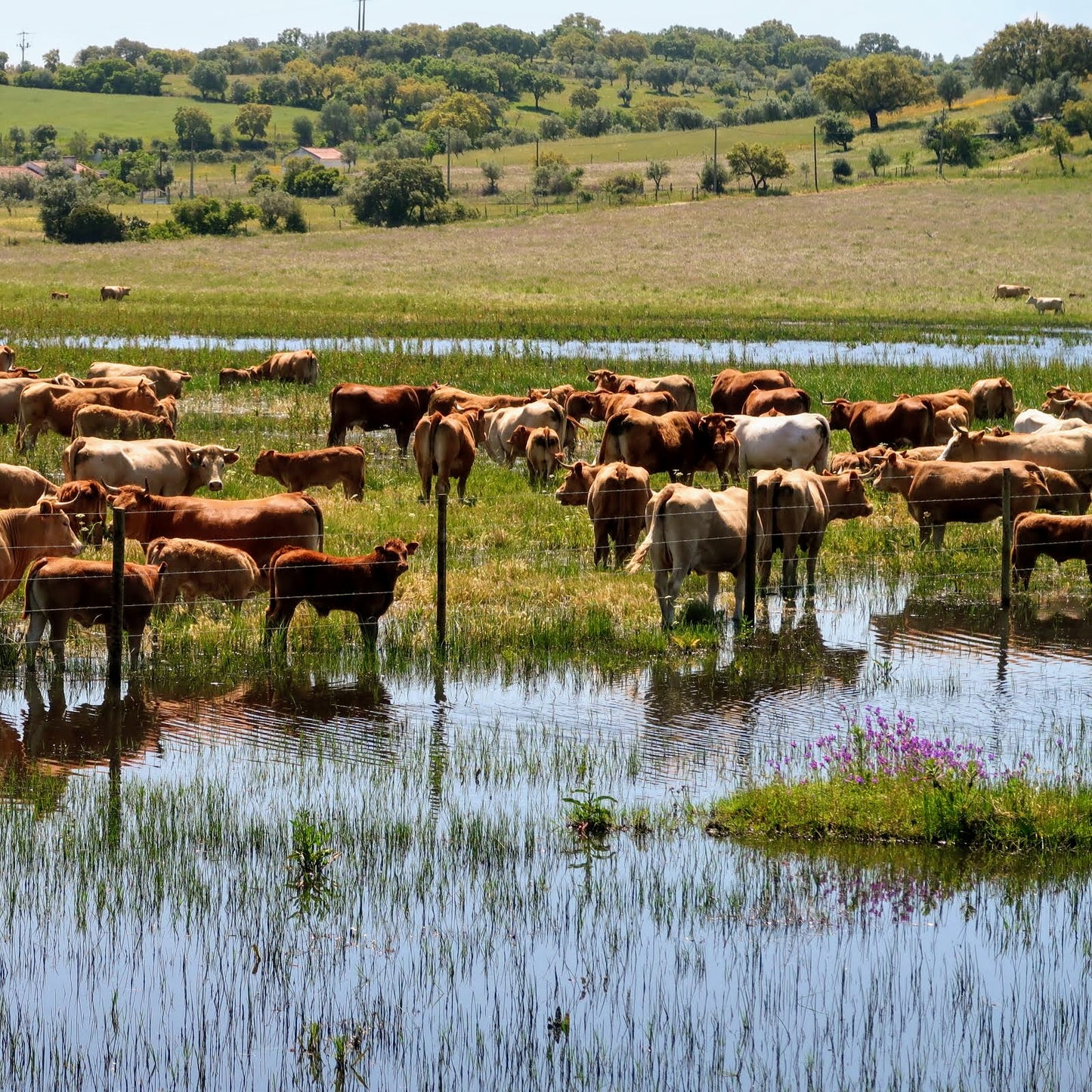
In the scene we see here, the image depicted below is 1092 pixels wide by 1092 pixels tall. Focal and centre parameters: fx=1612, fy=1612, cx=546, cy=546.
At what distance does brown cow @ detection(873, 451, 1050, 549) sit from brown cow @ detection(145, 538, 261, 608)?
794 cm

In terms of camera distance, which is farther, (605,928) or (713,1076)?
(605,928)

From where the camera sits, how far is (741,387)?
2781cm

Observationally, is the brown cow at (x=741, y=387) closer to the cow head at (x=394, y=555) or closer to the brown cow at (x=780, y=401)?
the brown cow at (x=780, y=401)

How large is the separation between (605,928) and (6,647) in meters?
7.25

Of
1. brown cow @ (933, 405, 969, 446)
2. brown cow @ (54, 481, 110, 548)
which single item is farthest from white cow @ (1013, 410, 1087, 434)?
brown cow @ (54, 481, 110, 548)

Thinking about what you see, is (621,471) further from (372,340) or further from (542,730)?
(372,340)

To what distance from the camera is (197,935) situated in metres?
8.58

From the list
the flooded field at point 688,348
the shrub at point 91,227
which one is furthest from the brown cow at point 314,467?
the shrub at point 91,227

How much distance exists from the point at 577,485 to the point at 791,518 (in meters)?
3.29

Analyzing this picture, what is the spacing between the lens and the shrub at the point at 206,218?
9475cm

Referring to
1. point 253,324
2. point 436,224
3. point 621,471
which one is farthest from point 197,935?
point 436,224

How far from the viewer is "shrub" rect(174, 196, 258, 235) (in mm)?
94750

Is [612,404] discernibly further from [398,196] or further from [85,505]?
[398,196]

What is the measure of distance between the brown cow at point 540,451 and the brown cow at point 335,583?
7.76 metres
